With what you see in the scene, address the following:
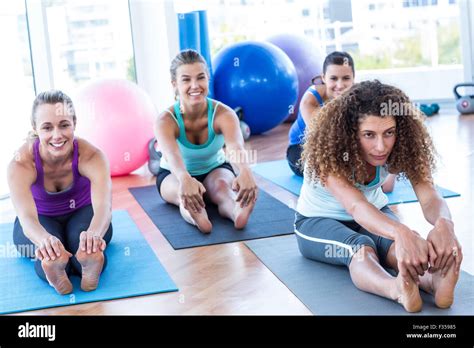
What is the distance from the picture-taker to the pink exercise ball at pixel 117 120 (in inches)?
180

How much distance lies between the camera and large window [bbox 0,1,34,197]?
4883 millimetres

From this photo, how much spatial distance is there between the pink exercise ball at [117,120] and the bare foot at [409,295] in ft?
9.04

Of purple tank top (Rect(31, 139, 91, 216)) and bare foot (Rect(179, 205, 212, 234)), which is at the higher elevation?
purple tank top (Rect(31, 139, 91, 216))

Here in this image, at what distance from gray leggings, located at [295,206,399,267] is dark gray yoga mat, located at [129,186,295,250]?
506 mm

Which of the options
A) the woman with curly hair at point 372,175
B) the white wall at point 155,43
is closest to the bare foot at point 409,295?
the woman with curly hair at point 372,175

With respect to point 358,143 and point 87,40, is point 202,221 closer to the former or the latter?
point 358,143

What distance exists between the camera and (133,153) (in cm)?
473

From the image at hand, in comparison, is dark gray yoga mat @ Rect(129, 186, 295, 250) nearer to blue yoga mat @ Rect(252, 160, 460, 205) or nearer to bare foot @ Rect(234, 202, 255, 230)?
bare foot @ Rect(234, 202, 255, 230)

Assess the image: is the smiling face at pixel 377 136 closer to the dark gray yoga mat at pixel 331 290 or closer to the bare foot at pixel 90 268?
the dark gray yoga mat at pixel 331 290

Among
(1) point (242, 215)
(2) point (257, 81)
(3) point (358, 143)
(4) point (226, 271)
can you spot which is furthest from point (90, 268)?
(2) point (257, 81)

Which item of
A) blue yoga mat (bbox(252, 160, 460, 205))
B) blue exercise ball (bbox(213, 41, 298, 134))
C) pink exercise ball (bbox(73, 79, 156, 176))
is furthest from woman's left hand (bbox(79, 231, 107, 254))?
blue exercise ball (bbox(213, 41, 298, 134))
